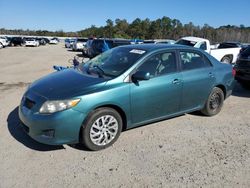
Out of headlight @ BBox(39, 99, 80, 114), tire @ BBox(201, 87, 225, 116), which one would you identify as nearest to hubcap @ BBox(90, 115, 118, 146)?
headlight @ BBox(39, 99, 80, 114)

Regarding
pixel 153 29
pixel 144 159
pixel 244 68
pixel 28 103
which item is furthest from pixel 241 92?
pixel 153 29

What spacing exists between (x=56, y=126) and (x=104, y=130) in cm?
78

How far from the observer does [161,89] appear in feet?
15.5

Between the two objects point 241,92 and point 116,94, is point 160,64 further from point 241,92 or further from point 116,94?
point 241,92

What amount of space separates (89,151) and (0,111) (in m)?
2.88

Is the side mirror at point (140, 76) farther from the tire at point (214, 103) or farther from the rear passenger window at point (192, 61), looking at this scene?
the tire at point (214, 103)

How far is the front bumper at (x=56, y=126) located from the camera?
380 cm

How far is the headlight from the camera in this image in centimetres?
384

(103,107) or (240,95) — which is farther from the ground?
(103,107)

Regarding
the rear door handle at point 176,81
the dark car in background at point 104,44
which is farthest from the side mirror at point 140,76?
the dark car in background at point 104,44

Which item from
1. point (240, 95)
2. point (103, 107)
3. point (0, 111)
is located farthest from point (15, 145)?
point (240, 95)

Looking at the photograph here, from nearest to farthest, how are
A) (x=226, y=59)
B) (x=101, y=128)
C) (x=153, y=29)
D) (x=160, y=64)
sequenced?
1. (x=101, y=128)
2. (x=160, y=64)
3. (x=226, y=59)
4. (x=153, y=29)

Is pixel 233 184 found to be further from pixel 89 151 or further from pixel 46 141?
pixel 46 141

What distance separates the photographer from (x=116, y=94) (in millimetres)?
4191
